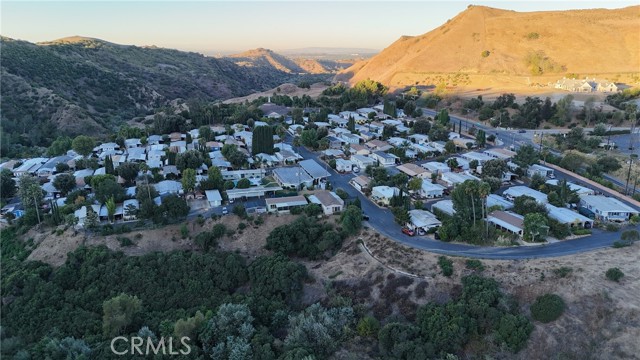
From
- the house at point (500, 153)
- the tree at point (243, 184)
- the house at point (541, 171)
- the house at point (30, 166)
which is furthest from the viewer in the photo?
the house at point (500, 153)

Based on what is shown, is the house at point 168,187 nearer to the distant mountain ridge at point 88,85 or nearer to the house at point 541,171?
the distant mountain ridge at point 88,85

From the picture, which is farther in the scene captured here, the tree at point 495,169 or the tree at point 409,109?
the tree at point 409,109

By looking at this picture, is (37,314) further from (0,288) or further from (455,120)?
(455,120)

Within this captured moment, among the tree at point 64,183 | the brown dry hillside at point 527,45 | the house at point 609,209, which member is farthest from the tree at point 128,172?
the brown dry hillside at point 527,45

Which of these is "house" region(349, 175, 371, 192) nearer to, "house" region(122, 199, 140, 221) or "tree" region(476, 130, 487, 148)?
"tree" region(476, 130, 487, 148)

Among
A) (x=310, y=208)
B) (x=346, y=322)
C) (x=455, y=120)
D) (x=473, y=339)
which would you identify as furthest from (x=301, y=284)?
(x=455, y=120)

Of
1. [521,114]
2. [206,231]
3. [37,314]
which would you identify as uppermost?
[521,114]
